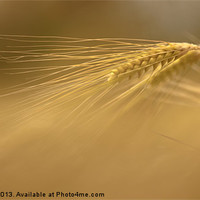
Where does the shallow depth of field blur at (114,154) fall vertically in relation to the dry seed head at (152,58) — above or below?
below

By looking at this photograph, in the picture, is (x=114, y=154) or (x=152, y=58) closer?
(x=114, y=154)

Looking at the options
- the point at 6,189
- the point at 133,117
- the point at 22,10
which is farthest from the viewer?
the point at 22,10

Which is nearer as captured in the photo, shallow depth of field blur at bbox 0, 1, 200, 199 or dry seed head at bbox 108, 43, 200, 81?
shallow depth of field blur at bbox 0, 1, 200, 199

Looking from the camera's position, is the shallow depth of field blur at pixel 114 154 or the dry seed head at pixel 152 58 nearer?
the shallow depth of field blur at pixel 114 154

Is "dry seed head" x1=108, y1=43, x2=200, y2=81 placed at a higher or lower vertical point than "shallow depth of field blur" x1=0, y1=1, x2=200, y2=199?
higher

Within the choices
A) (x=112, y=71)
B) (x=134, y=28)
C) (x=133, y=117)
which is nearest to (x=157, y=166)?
(x=133, y=117)

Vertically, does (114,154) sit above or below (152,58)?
below

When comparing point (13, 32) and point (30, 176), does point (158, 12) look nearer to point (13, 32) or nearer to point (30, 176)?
point (13, 32)

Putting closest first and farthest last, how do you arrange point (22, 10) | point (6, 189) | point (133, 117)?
point (6, 189), point (133, 117), point (22, 10)
